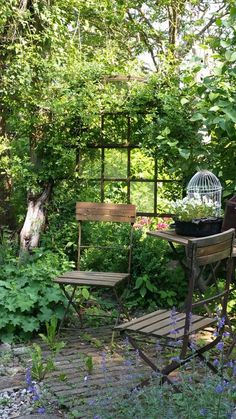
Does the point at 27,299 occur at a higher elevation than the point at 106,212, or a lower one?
lower

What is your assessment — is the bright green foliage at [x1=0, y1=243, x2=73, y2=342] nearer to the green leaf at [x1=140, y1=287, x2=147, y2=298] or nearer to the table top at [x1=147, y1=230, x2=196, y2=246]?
the green leaf at [x1=140, y1=287, x2=147, y2=298]

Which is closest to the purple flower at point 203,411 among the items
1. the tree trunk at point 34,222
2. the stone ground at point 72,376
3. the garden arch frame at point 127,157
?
the stone ground at point 72,376

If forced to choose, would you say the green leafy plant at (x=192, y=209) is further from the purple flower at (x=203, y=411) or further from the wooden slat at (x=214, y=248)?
the purple flower at (x=203, y=411)

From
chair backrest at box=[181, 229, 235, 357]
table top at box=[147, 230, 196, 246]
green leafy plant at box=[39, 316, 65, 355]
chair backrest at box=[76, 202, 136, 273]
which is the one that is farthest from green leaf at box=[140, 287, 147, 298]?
chair backrest at box=[181, 229, 235, 357]

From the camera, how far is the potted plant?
4285 millimetres

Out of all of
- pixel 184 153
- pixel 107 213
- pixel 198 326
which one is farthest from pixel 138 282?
pixel 198 326

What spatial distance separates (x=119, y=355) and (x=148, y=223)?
95.1 inches

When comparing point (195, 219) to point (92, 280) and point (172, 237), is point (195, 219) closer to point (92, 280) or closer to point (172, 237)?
point (172, 237)

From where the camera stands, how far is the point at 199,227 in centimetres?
428

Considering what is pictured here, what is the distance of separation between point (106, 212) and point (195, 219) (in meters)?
1.07


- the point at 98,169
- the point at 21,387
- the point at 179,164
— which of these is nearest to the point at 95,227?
the point at 98,169

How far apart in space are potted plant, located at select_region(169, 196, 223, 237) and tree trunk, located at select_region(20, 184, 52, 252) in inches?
72.3

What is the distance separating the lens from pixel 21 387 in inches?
133

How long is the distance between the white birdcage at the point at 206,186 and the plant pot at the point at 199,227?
0.47 meters
